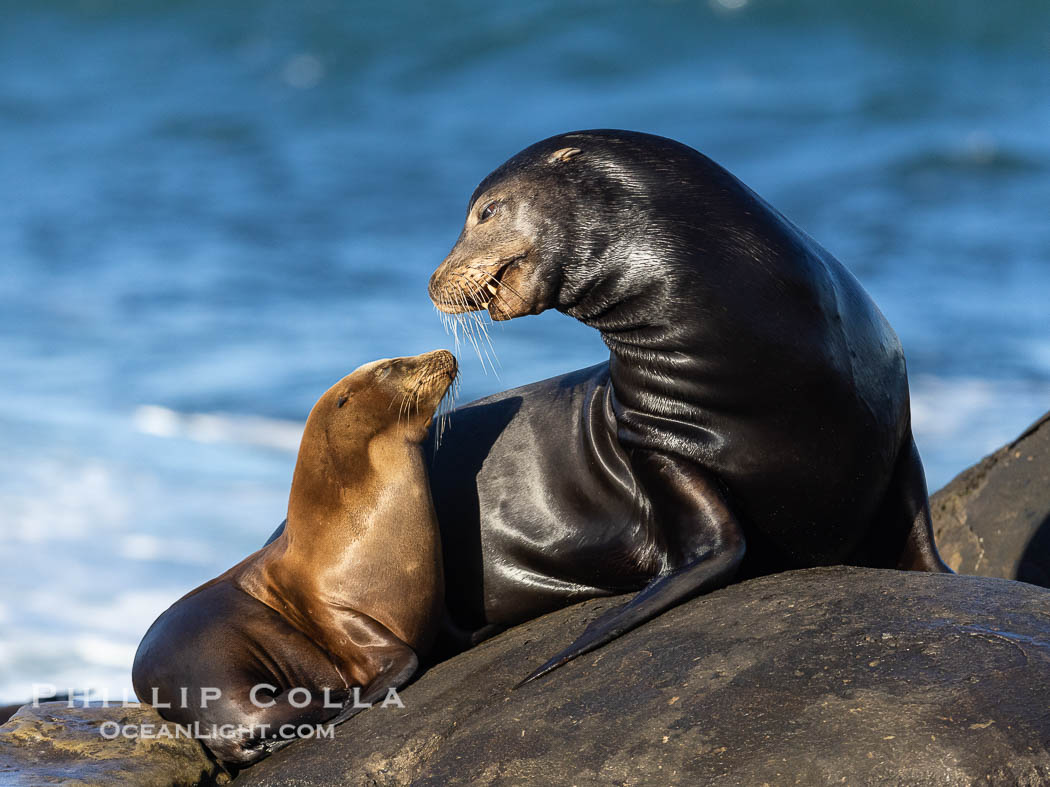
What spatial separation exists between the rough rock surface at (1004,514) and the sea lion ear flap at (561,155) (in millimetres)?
3539

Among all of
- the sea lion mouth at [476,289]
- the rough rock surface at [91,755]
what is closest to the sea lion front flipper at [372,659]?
the rough rock surface at [91,755]

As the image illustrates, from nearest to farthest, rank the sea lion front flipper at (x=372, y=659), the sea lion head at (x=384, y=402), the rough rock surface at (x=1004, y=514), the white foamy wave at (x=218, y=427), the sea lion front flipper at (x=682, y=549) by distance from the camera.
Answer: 1. the sea lion front flipper at (x=682, y=549)
2. the sea lion front flipper at (x=372, y=659)
3. the sea lion head at (x=384, y=402)
4. the rough rock surface at (x=1004, y=514)
5. the white foamy wave at (x=218, y=427)

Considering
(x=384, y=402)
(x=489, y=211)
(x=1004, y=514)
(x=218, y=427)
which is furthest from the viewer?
(x=218, y=427)

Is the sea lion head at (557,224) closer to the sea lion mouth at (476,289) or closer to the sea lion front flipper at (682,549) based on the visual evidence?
the sea lion mouth at (476,289)

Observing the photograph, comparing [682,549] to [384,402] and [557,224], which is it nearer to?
[557,224]

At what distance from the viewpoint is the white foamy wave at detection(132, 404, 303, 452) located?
1327 centimetres

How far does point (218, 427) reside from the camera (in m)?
13.7

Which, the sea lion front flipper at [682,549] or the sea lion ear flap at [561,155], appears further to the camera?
the sea lion ear flap at [561,155]

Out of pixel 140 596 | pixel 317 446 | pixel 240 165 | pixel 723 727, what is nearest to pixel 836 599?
pixel 723 727

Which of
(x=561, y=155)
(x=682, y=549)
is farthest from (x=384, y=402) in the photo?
(x=682, y=549)

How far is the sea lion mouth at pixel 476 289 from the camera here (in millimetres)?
4922

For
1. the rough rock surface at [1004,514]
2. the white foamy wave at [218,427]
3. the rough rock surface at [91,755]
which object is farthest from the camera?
the white foamy wave at [218,427]

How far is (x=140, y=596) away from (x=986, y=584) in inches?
313

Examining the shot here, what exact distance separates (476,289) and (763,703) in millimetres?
1951
